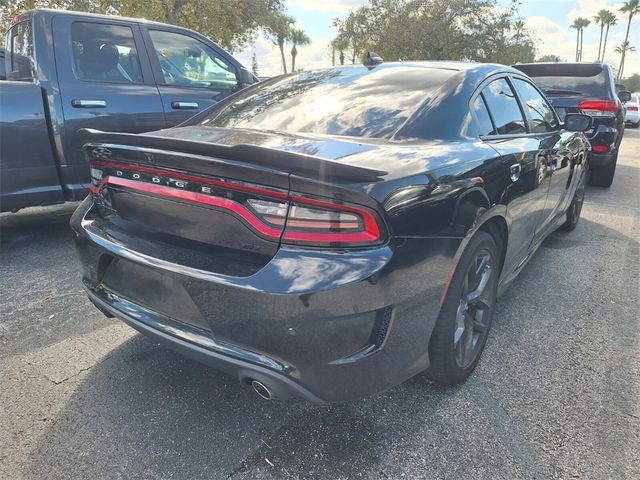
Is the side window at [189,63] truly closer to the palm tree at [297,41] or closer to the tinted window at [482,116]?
the tinted window at [482,116]

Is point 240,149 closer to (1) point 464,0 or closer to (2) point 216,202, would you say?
(2) point 216,202

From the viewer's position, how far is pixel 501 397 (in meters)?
2.33

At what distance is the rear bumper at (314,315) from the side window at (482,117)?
0.95 meters

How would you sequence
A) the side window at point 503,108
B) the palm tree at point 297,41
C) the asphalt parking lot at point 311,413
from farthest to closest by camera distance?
the palm tree at point 297,41 < the side window at point 503,108 < the asphalt parking lot at point 311,413

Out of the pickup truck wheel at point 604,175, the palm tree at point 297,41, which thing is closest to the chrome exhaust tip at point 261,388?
the pickup truck wheel at point 604,175

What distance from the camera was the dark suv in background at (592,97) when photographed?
6.66 meters

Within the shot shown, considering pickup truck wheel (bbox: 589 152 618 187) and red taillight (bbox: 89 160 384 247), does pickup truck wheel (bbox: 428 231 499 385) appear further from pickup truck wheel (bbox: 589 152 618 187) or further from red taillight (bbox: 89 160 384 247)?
pickup truck wheel (bbox: 589 152 618 187)

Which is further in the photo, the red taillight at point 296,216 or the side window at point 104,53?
the side window at point 104,53

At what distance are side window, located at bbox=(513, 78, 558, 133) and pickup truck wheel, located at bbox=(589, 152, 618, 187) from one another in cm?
388

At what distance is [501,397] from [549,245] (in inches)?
110

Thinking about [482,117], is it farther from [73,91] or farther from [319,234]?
[73,91]

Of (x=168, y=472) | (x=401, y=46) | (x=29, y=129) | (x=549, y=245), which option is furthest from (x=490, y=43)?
(x=168, y=472)

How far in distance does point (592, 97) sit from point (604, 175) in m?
1.24

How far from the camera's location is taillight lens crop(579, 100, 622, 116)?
6637mm
